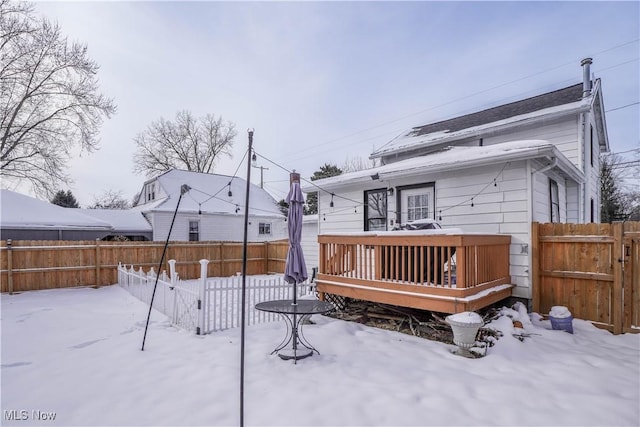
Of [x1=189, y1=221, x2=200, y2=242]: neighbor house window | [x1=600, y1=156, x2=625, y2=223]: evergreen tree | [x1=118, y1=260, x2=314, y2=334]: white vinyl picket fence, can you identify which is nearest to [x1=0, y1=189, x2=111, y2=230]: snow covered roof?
[x1=189, y1=221, x2=200, y2=242]: neighbor house window

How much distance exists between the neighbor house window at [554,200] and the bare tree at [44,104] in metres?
19.8

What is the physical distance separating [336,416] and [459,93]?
65.3ft

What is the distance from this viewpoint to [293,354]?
434 centimetres

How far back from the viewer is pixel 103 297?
933 centimetres

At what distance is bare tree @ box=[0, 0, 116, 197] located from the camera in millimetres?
15211

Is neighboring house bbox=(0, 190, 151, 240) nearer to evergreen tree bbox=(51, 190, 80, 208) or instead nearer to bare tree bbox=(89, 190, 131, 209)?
evergreen tree bbox=(51, 190, 80, 208)

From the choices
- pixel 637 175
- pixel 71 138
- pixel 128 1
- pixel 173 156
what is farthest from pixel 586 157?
pixel 173 156

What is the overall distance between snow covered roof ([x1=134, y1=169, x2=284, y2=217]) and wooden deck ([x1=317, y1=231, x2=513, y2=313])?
1252cm

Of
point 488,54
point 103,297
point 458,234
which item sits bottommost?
point 103,297

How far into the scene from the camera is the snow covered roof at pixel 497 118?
9141mm

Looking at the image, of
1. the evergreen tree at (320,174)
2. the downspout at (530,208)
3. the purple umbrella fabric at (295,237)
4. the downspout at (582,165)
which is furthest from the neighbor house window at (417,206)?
the evergreen tree at (320,174)

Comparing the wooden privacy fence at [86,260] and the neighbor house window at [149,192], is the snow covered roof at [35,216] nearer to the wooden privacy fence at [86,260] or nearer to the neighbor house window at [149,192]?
the wooden privacy fence at [86,260]

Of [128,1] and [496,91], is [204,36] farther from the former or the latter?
[496,91]

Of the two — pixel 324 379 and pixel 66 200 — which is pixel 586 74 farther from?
pixel 66 200
